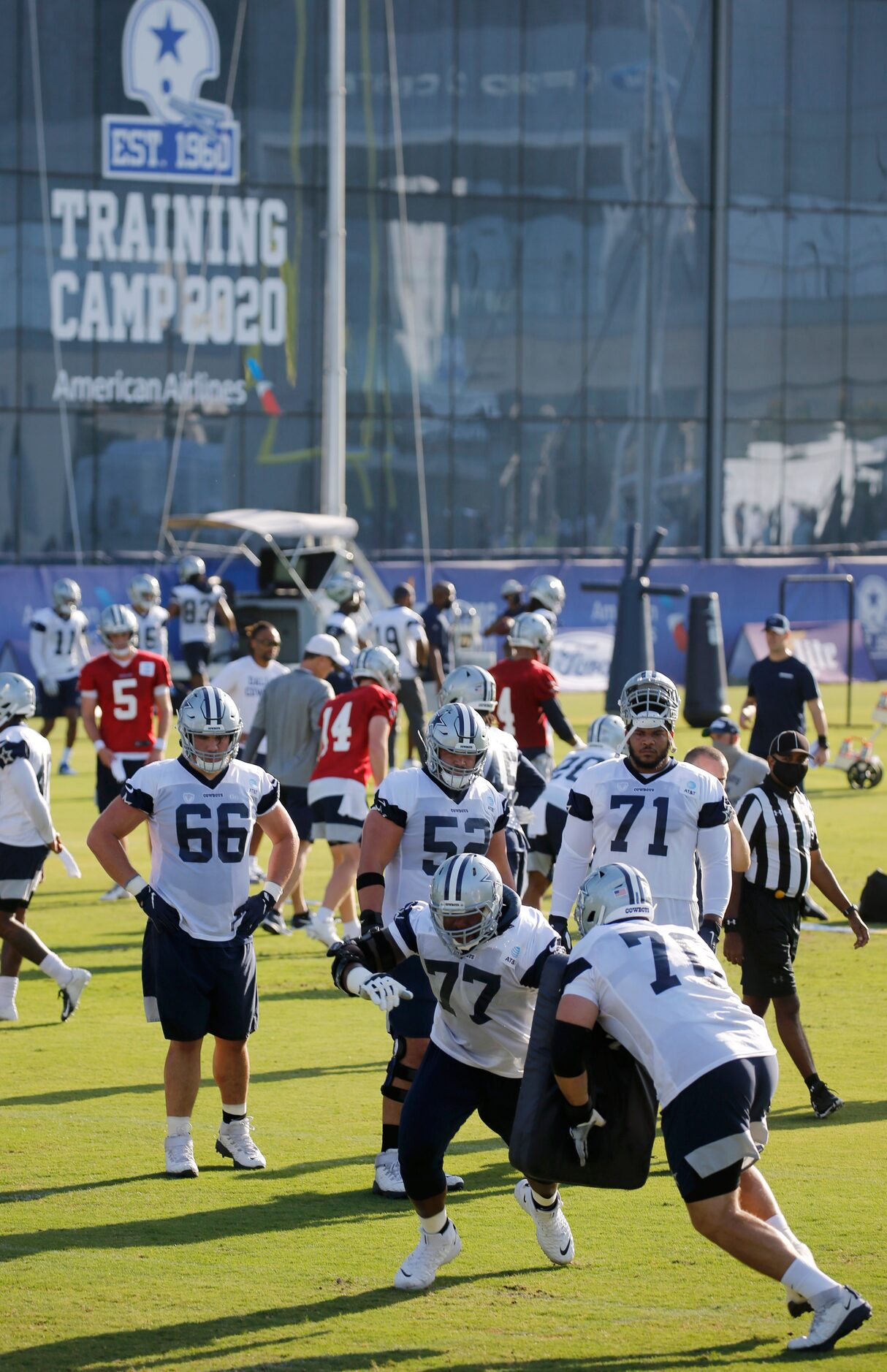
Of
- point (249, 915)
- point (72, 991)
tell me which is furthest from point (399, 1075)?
point (72, 991)

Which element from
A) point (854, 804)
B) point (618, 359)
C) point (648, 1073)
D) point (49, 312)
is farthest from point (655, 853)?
point (618, 359)

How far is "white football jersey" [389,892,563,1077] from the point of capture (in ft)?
20.0

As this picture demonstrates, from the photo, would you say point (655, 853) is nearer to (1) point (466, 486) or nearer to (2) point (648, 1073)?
(2) point (648, 1073)

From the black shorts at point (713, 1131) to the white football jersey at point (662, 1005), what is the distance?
38 millimetres

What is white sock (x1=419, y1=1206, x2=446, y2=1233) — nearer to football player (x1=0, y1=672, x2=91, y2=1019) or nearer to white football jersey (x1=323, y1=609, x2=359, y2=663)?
football player (x1=0, y1=672, x2=91, y2=1019)

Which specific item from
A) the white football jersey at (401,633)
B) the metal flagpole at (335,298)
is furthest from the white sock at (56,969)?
the metal flagpole at (335,298)

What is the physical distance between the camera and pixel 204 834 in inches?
290

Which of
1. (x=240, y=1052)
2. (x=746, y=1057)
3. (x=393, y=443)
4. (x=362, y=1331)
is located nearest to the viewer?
(x=746, y=1057)

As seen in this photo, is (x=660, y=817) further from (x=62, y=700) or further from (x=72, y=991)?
(x=62, y=700)

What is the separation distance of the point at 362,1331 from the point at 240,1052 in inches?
73.1

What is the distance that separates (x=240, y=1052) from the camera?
24.6 feet

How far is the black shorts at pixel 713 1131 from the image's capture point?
17.4 feet

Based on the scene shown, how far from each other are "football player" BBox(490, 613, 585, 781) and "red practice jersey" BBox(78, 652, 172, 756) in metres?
2.38

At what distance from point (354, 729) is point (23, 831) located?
2362 millimetres
